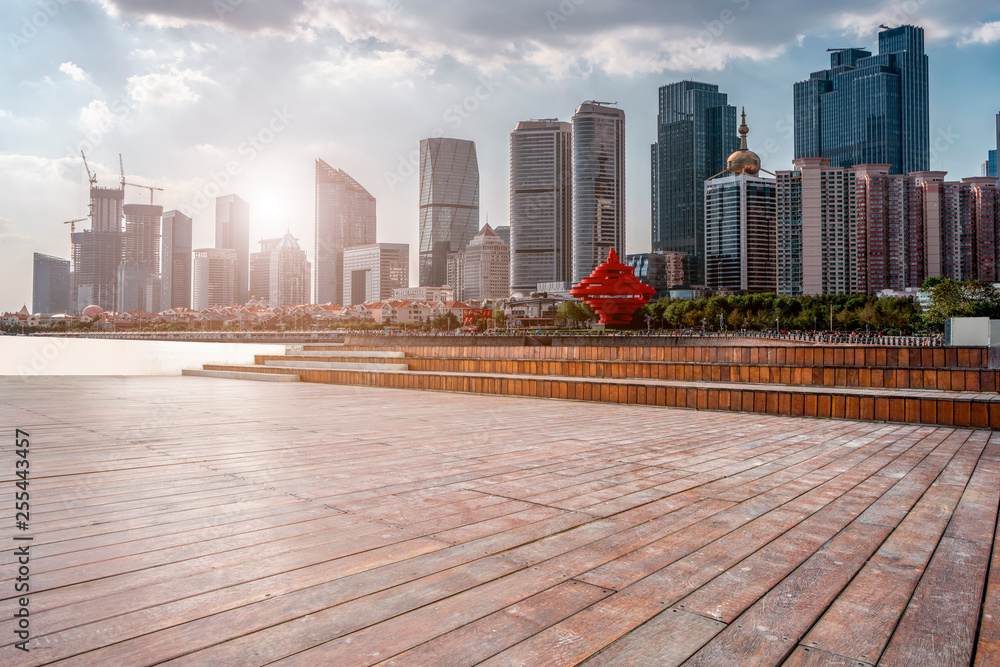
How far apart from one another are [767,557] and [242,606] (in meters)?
2.40

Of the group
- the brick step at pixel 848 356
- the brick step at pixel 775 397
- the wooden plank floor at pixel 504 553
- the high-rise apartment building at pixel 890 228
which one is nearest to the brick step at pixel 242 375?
the brick step at pixel 775 397

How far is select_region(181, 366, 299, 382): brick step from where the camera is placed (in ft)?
53.3

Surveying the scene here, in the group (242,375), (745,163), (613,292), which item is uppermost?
(745,163)

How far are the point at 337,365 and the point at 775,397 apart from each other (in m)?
11.6

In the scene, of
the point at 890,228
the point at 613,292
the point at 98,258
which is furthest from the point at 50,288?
the point at 890,228

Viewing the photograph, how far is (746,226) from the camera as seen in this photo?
564 feet

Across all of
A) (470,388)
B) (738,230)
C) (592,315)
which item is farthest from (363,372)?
(738,230)

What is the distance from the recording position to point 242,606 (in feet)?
8.05

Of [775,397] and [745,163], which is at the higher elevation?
[745,163]

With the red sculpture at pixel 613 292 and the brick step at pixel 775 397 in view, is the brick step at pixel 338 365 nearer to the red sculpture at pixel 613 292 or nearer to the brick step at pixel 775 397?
the brick step at pixel 775 397

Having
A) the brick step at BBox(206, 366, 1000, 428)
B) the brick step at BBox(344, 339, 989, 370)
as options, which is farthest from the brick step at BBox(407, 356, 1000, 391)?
the brick step at BBox(344, 339, 989, 370)

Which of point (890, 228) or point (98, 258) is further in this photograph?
point (98, 258)

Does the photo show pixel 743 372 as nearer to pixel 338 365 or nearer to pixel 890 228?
pixel 338 365

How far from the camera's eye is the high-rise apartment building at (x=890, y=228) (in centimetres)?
14812
